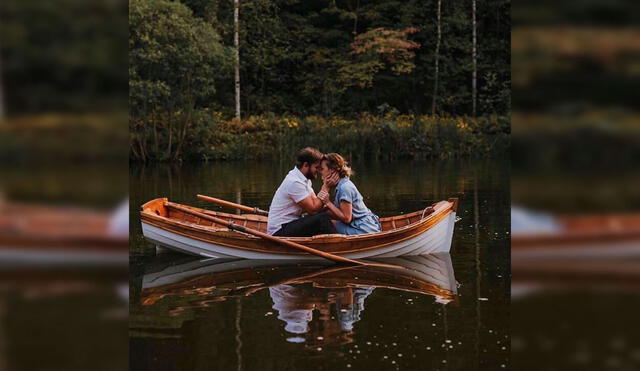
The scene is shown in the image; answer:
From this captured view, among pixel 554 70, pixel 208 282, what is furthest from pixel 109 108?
pixel 208 282

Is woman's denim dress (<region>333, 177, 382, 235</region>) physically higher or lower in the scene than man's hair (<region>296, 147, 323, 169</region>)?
lower

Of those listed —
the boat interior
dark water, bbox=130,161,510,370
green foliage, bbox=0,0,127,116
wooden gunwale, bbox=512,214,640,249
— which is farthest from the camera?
the boat interior

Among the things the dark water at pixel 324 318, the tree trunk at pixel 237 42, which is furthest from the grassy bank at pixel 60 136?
the tree trunk at pixel 237 42

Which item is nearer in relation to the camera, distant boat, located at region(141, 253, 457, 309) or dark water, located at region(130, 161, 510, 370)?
dark water, located at region(130, 161, 510, 370)

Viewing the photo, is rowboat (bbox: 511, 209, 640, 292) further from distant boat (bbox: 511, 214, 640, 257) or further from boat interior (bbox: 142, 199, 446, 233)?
boat interior (bbox: 142, 199, 446, 233)

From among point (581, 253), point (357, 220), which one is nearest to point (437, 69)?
point (357, 220)

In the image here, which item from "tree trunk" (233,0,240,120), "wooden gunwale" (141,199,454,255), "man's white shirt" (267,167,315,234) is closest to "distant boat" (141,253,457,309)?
"wooden gunwale" (141,199,454,255)

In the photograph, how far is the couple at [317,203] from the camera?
7996 millimetres

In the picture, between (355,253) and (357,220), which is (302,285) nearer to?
(355,253)

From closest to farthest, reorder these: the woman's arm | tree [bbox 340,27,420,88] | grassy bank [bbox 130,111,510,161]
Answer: the woman's arm
grassy bank [bbox 130,111,510,161]
tree [bbox 340,27,420,88]

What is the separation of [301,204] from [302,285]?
112 centimetres

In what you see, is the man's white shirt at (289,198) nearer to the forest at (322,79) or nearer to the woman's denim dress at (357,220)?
the woman's denim dress at (357,220)

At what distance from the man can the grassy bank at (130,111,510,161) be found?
41.8ft

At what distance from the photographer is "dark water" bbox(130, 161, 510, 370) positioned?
15.3 ft
